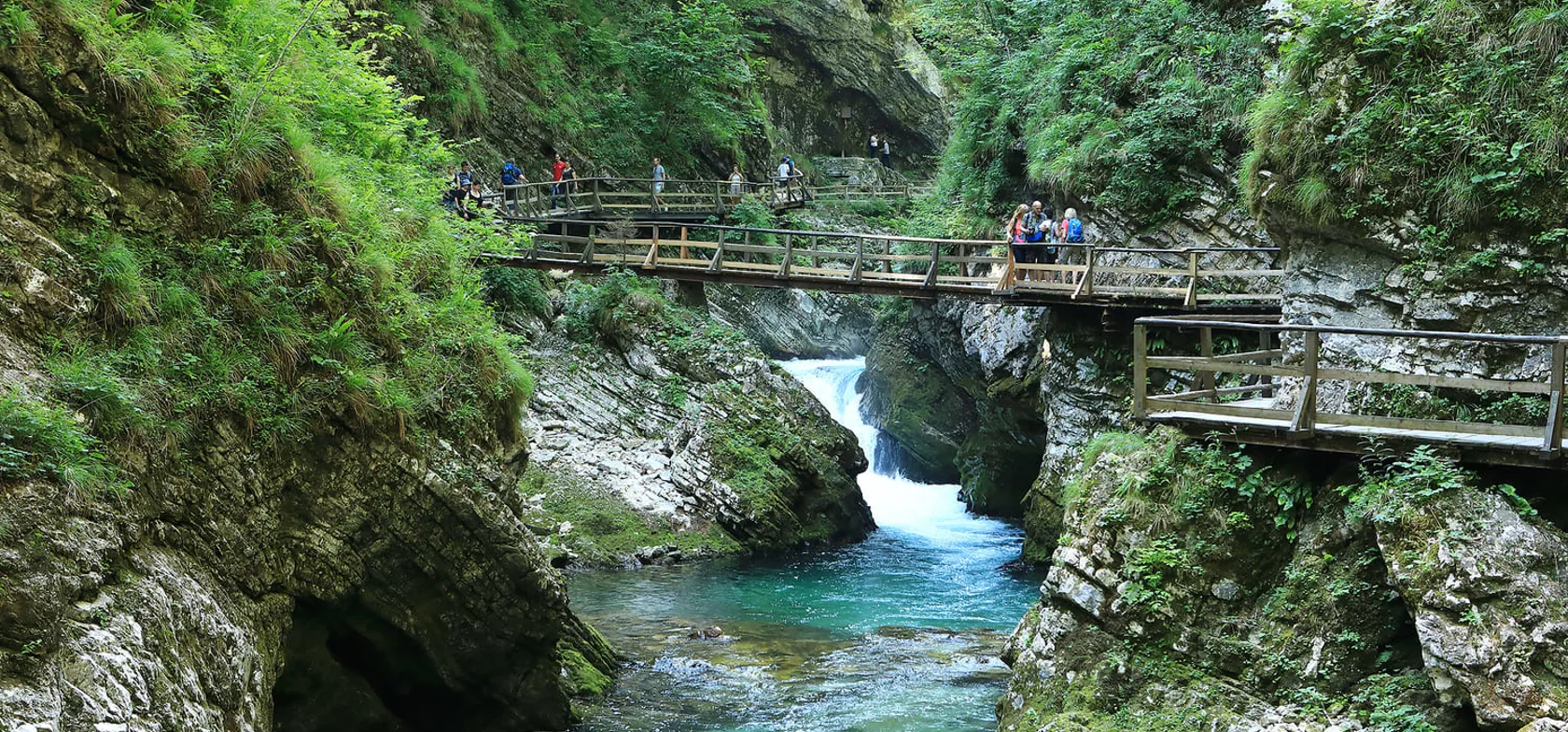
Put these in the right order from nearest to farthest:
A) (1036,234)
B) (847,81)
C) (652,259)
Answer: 1. (1036,234)
2. (652,259)
3. (847,81)

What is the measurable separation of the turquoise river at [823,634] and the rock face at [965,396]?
2.13 m

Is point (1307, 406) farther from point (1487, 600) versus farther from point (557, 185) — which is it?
point (557, 185)

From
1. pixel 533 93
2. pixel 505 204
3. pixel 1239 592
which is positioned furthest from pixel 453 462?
pixel 533 93

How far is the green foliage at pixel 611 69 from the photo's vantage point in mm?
27844

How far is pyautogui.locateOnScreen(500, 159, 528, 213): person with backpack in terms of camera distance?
25016 mm

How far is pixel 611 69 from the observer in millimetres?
32469

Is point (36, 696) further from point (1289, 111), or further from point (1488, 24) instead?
point (1488, 24)

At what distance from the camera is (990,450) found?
85.7ft

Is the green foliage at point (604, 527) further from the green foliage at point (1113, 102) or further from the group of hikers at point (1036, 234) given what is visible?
the green foliage at point (1113, 102)

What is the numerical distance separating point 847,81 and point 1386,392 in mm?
35508

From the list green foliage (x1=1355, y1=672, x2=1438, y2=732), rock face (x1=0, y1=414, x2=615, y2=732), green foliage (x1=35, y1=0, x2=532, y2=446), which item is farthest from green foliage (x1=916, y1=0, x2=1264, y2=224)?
green foliage (x1=35, y1=0, x2=532, y2=446)

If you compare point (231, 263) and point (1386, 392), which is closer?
point (231, 263)

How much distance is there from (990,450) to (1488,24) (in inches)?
654

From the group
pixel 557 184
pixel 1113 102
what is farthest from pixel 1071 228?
pixel 557 184
